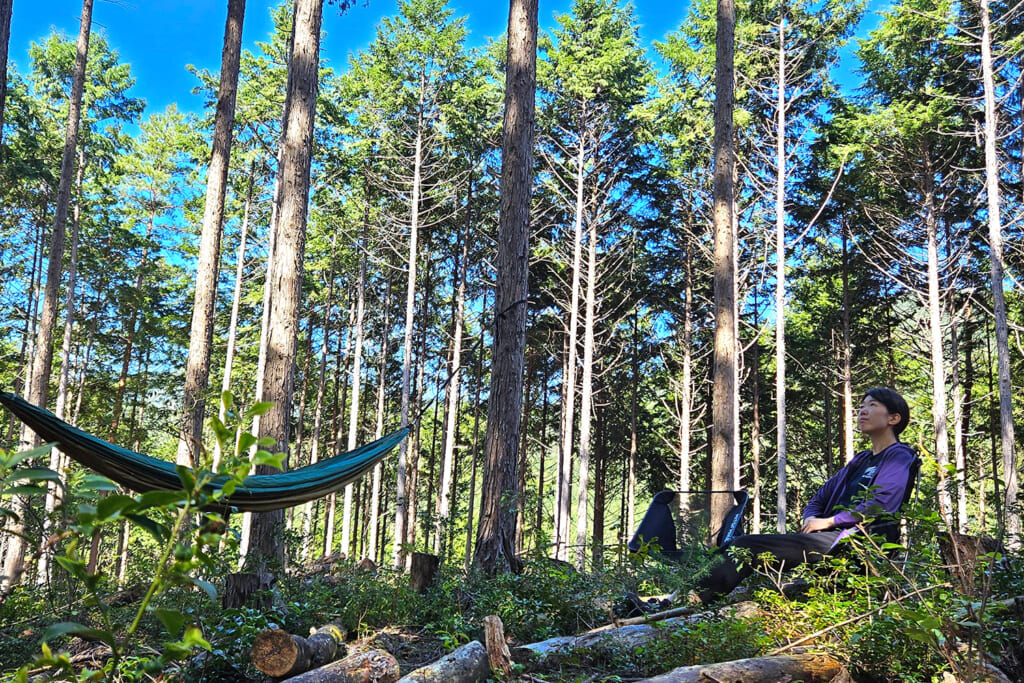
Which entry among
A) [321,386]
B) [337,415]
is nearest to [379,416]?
[321,386]

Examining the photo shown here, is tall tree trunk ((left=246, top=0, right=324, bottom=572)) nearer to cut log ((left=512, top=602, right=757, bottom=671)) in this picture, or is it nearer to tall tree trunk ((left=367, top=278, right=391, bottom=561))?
cut log ((left=512, top=602, right=757, bottom=671))

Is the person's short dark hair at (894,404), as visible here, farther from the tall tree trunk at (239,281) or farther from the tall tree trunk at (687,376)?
the tall tree trunk at (239,281)

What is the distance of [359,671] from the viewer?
9.70ft

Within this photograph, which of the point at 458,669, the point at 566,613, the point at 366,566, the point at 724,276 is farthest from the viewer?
the point at 366,566

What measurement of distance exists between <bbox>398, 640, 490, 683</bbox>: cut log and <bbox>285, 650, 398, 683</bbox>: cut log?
235 mm

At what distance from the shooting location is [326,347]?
1912 centimetres

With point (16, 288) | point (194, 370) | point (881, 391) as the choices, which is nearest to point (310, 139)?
point (194, 370)

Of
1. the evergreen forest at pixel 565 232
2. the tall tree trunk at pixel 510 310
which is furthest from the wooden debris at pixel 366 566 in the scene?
the tall tree trunk at pixel 510 310

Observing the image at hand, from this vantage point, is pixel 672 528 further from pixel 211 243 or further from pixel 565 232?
pixel 565 232

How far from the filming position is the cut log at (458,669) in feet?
9.00

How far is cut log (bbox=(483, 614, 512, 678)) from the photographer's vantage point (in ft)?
9.89

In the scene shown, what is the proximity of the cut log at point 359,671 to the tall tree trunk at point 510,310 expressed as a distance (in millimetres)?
2196

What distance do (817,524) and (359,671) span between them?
8.08 feet

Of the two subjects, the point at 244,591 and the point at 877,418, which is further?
the point at 244,591
